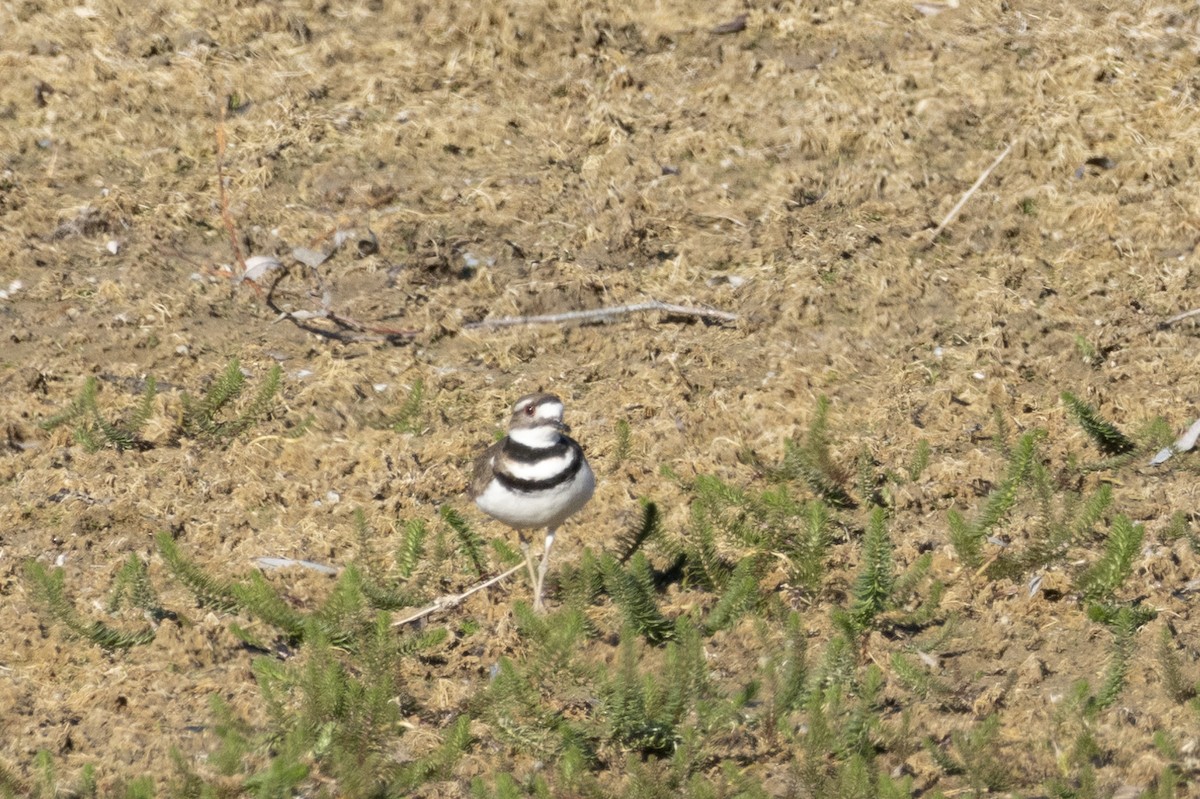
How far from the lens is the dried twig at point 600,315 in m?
8.52

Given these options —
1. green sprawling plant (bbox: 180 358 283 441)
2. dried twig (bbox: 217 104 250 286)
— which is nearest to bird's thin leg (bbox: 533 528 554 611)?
green sprawling plant (bbox: 180 358 283 441)

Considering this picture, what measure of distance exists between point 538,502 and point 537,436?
340 mm

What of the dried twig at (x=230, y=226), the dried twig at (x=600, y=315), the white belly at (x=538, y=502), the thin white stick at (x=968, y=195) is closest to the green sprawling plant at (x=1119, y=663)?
the white belly at (x=538, y=502)

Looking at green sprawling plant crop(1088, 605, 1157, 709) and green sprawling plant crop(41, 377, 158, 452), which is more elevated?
green sprawling plant crop(1088, 605, 1157, 709)

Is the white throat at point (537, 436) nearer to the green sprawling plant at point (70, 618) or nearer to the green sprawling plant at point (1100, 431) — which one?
the green sprawling plant at point (70, 618)

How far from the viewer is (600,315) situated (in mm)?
8555

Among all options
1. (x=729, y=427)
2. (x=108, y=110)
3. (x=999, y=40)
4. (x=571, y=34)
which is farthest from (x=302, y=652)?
(x=999, y=40)

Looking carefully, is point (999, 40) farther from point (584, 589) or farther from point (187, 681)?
point (187, 681)

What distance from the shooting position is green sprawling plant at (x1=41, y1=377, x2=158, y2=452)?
7266 mm

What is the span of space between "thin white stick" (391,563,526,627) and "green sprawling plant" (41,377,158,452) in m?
1.89

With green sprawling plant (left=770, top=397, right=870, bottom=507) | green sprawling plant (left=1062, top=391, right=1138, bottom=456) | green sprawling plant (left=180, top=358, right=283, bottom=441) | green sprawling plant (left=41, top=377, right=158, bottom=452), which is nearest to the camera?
green sprawling plant (left=770, top=397, right=870, bottom=507)

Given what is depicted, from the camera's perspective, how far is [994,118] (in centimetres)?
996

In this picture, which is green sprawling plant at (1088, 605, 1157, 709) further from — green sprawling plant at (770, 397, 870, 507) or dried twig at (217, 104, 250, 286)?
dried twig at (217, 104, 250, 286)

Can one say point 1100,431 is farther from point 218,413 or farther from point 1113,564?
point 218,413
